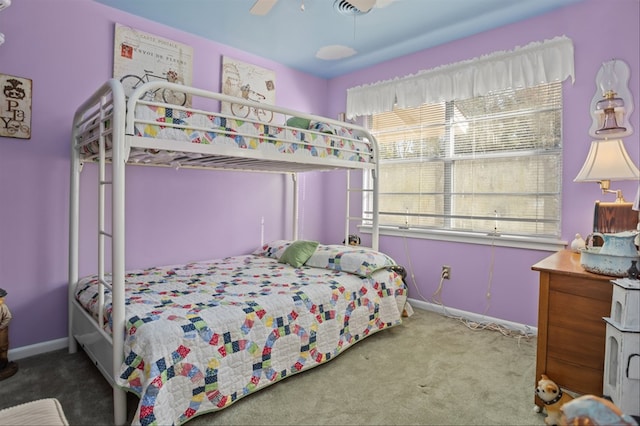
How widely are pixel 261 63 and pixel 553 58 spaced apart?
8.04 feet

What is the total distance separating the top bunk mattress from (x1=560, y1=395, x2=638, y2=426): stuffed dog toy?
1.80 m

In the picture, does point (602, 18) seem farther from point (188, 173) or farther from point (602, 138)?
point (188, 173)

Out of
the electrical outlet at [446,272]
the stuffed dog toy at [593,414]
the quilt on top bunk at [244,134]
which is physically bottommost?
the electrical outlet at [446,272]

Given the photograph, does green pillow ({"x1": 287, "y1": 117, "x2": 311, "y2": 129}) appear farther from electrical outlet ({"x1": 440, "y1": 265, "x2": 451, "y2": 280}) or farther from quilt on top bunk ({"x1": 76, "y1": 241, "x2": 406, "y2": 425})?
electrical outlet ({"x1": 440, "y1": 265, "x2": 451, "y2": 280})

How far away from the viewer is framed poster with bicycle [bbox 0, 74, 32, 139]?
2244 millimetres

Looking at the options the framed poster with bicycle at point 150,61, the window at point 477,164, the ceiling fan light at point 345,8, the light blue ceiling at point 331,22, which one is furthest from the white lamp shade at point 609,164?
the framed poster with bicycle at point 150,61

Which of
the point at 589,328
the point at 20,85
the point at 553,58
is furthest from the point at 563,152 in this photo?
the point at 20,85

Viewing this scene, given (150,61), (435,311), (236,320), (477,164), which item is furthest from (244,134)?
(435,311)

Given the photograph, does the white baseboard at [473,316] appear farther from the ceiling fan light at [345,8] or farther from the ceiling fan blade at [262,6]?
the ceiling fan blade at [262,6]

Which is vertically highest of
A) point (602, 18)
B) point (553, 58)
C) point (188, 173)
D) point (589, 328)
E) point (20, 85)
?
point (602, 18)

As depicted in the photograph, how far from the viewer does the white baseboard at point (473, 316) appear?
9.07ft

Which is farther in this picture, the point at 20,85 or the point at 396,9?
the point at 396,9

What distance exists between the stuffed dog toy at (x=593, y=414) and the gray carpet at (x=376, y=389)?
1204mm

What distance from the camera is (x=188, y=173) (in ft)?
10.1
